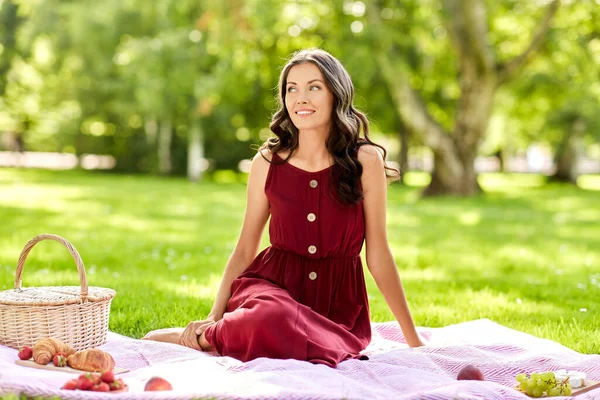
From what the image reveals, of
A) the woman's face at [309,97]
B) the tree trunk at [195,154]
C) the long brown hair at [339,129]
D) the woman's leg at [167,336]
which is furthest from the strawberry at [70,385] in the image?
the tree trunk at [195,154]

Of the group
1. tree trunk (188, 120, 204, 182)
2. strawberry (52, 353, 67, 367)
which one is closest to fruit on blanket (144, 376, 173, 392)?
strawberry (52, 353, 67, 367)

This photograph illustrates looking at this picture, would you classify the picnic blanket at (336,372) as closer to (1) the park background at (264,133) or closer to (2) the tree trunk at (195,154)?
(1) the park background at (264,133)

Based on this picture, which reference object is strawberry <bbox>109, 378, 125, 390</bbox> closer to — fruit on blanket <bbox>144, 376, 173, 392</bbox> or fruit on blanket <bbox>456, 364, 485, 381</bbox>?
fruit on blanket <bbox>144, 376, 173, 392</bbox>

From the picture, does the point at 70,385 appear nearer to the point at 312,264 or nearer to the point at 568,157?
the point at 312,264

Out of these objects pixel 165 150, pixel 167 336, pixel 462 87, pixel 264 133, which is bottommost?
pixel 165 150

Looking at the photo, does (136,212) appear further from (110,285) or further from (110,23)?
(110,23)

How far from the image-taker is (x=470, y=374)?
3.59 m

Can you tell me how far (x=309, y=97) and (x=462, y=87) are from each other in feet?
47.2

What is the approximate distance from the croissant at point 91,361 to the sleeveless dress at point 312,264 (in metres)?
0.62

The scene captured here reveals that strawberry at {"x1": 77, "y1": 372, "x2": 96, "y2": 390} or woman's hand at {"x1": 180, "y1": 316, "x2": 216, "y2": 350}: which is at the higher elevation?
strawberry at {"x1": 77, "y1": 372, "x2": 96, "y2": 390}

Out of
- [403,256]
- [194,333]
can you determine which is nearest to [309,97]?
[194,333]

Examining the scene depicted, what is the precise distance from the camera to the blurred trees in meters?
16.9

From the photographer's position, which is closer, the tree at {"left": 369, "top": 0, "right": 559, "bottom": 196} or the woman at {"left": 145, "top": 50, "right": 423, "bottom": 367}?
the woman at {"left": 145, "top": 50, "right": 423, "bottom": 367}

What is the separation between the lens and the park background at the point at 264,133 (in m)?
6.75
